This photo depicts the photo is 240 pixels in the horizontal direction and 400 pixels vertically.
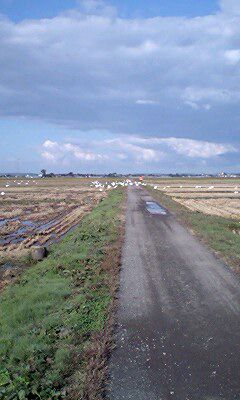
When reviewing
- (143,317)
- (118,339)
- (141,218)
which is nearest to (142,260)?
(143,317)

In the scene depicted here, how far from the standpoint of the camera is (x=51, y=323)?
34.5ft

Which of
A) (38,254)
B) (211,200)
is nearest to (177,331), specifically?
(38,254)

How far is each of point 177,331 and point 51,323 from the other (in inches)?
127

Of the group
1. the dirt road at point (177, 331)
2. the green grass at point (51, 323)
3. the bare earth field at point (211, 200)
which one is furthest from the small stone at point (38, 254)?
the bare earth field at point (211, 200)

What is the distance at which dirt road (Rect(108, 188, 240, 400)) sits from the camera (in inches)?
287

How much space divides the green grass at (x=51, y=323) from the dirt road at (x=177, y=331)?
0.76 metres

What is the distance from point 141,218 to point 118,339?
2292 cm

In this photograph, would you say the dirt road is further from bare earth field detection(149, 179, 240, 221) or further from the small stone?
bare earth field detection(149, 179, 240, 221)

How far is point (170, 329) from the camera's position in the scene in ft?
31.8

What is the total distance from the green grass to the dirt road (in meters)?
0.76

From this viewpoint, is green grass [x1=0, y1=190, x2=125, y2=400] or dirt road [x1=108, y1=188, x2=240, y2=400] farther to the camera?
green grass [x1=0, y1=190, x2=125, y2=400]

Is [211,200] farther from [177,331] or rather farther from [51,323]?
[177,331]

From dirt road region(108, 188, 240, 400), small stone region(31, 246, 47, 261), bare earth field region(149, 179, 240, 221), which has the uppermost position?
dirt road region(108, 188, 240, 400)

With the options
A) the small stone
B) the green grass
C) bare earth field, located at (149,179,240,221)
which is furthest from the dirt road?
bare earth field, located at (149,179,240,221)
